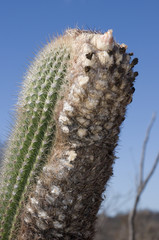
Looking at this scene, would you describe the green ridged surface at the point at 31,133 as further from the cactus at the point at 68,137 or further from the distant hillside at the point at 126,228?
the distant hillside at the point at 126,228

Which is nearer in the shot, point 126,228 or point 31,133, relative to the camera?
point 31,133

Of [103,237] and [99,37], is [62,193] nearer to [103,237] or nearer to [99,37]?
[99,37]

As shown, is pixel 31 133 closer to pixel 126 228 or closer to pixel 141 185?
pixel 141 185

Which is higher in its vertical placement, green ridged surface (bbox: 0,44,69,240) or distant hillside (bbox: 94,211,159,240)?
distant hillside (bbox: 94,211,159,240)

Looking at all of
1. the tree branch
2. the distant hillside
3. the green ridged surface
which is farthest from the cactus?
the distant hillside

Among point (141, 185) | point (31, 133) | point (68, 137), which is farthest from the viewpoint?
point (141, 185)

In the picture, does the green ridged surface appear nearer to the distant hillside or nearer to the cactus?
the cactus

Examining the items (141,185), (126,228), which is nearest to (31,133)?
(141,185)

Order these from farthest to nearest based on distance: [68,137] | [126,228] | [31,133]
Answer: [126,228] < [31,133] < [68,137]

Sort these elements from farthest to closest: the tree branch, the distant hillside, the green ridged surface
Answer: the distant hillside → the tree branch → the green ridged surface
